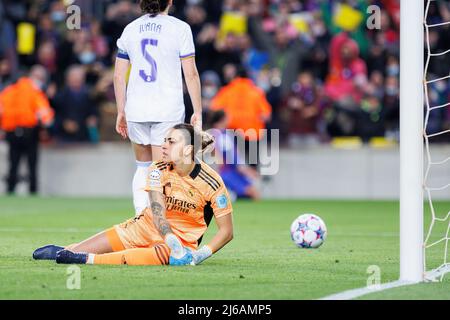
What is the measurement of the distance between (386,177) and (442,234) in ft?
24.3

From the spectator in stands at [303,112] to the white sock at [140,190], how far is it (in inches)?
373

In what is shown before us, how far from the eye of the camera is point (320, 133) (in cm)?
1886

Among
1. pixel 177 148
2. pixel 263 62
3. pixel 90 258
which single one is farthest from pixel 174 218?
pixel 263 62

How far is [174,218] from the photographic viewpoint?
7.82 metres

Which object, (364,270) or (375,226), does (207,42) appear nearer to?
(375,226)

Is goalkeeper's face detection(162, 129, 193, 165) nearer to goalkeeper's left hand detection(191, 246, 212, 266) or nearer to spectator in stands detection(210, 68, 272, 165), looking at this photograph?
goalkeeper's left hand detection(191, 246, 212, 266)

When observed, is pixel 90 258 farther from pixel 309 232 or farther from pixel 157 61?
pixel 309 232

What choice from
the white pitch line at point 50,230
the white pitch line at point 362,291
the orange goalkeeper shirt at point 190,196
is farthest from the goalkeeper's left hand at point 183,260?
the white pitch line at point 50,230

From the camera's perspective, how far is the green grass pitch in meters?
6.28

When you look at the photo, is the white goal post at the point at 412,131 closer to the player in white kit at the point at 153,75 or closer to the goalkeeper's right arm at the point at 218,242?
the goalkeeper's right arm at the point at 218,242

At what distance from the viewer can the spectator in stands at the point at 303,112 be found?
1866cm

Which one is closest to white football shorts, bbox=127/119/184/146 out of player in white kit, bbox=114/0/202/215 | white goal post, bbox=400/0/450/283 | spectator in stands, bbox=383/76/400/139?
player in white kit, bbox=114/0/202/215

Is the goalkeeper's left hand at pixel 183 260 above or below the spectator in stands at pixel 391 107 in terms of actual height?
below
